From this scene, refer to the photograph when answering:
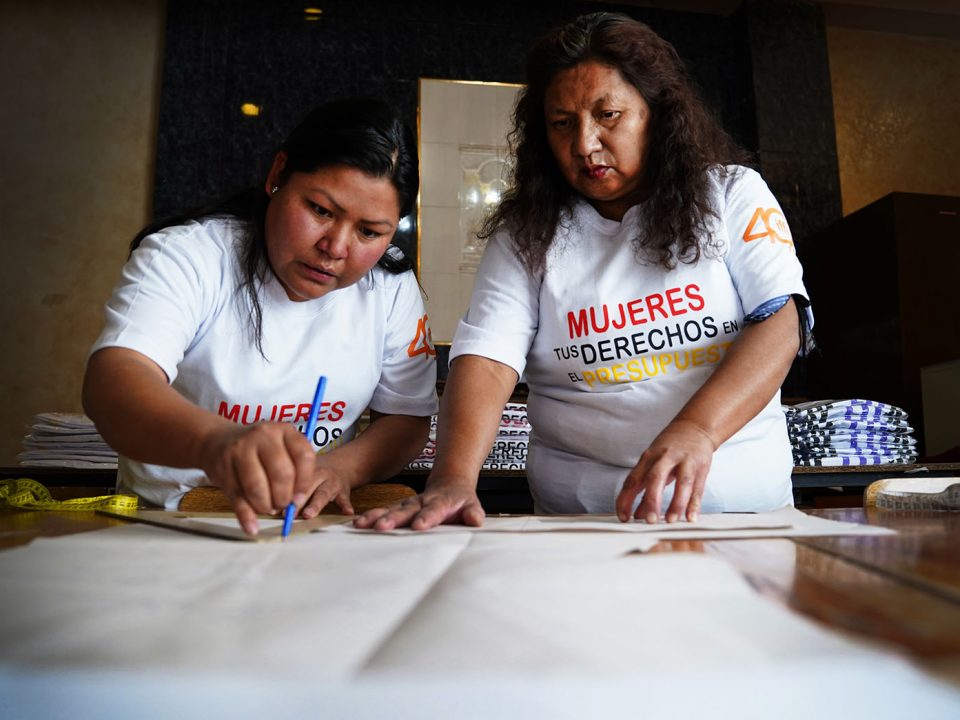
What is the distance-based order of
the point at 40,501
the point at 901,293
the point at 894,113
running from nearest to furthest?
1. the point at 40,501
2. the point at 901,293
3. the point at 894,113

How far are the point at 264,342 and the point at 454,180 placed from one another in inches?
84.1

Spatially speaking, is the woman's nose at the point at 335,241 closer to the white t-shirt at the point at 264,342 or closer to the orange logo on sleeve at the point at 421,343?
the white t-shirt at the point at 264,342

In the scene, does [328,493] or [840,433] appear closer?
[328,493]

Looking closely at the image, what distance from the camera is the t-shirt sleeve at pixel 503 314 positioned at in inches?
49.3

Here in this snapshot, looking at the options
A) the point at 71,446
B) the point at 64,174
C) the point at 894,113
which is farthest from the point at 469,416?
the point at 894,113

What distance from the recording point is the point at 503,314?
4.18 feet

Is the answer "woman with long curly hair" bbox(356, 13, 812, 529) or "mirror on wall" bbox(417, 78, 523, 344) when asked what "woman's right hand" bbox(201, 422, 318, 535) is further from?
"mirror on wall" bbox(417, 78, 523, 344)

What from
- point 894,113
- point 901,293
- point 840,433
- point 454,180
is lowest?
point 840,433

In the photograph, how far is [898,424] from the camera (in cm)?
229

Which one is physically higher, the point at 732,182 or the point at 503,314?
the point at 732,182

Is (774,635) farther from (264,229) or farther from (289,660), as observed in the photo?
(264,229)

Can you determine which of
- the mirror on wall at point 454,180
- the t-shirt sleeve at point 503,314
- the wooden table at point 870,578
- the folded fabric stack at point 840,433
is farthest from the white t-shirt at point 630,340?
the mirror on wall at point 454,180

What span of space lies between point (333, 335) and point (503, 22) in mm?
2501

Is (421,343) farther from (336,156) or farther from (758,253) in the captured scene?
(758,253)
